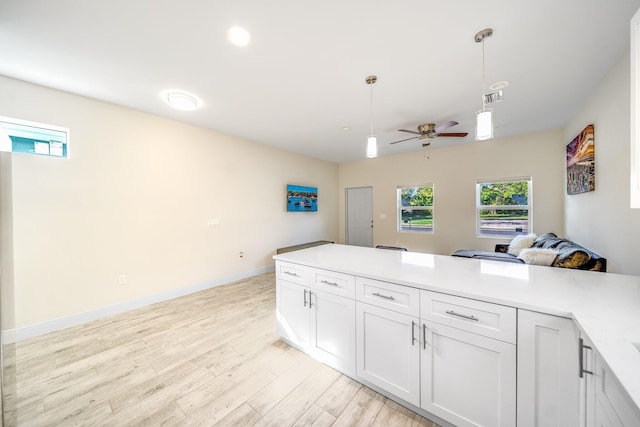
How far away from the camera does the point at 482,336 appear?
117 cm

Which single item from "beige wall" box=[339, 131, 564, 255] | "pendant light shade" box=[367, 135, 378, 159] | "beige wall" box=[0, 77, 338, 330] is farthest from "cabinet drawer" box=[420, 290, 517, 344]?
"beige wall" box=[339, 131, 564, 255]

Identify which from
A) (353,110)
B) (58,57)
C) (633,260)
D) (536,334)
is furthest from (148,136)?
(633,260)

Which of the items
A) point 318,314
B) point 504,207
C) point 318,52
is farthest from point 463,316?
point 504,207

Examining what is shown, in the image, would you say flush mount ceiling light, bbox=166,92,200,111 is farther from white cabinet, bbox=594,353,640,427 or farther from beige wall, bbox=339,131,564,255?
beige wall, bbox=339,131,564,255

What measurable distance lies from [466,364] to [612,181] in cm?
247

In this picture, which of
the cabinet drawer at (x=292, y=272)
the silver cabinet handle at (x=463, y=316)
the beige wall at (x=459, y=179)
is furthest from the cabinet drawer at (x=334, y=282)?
the beige wall at (x=459, y=179)

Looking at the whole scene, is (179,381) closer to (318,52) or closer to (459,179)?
(318,52)

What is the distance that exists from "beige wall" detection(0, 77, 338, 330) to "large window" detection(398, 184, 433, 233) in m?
3.54

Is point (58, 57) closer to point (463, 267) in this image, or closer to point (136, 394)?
point (136, 394)

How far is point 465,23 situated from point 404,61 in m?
0.52

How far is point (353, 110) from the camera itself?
3.09 meters

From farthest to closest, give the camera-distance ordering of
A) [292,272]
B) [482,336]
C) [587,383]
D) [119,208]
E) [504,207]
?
[504,207] → [119,208] → [292,272] → [482,336] → [587,383]

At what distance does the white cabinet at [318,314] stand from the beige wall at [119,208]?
1.90 metres

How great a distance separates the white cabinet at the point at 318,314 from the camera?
5.56 feet
